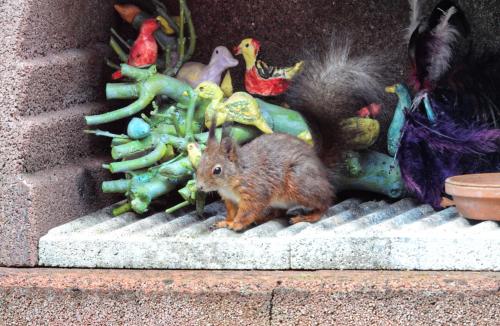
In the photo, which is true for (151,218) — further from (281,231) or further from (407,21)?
(407,21)

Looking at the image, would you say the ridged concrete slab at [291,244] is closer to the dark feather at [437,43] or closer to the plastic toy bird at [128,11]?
the dark feather at [437,43]

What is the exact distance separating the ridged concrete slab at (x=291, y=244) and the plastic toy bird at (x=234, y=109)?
0.31m

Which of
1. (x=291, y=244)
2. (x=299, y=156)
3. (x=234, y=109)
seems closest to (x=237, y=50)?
(x=234, y=109)

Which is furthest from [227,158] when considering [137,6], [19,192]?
[137,6]

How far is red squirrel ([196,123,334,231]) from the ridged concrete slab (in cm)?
5

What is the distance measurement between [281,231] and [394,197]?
575 millimetres

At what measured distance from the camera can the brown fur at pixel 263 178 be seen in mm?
3324

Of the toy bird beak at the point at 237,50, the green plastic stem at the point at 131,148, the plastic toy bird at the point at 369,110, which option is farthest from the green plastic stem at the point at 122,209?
the plastic toy bird at the point at 369,110

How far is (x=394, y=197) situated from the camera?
3752mm

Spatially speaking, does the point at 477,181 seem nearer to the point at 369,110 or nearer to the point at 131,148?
the point at 369,110

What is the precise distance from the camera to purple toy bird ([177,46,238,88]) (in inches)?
148

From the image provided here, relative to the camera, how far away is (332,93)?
3.58 m

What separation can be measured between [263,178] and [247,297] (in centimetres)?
41

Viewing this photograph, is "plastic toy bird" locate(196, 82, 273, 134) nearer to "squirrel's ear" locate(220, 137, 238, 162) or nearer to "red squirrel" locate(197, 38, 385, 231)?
"red squirrel" locate(197, 38, 385, 231)
